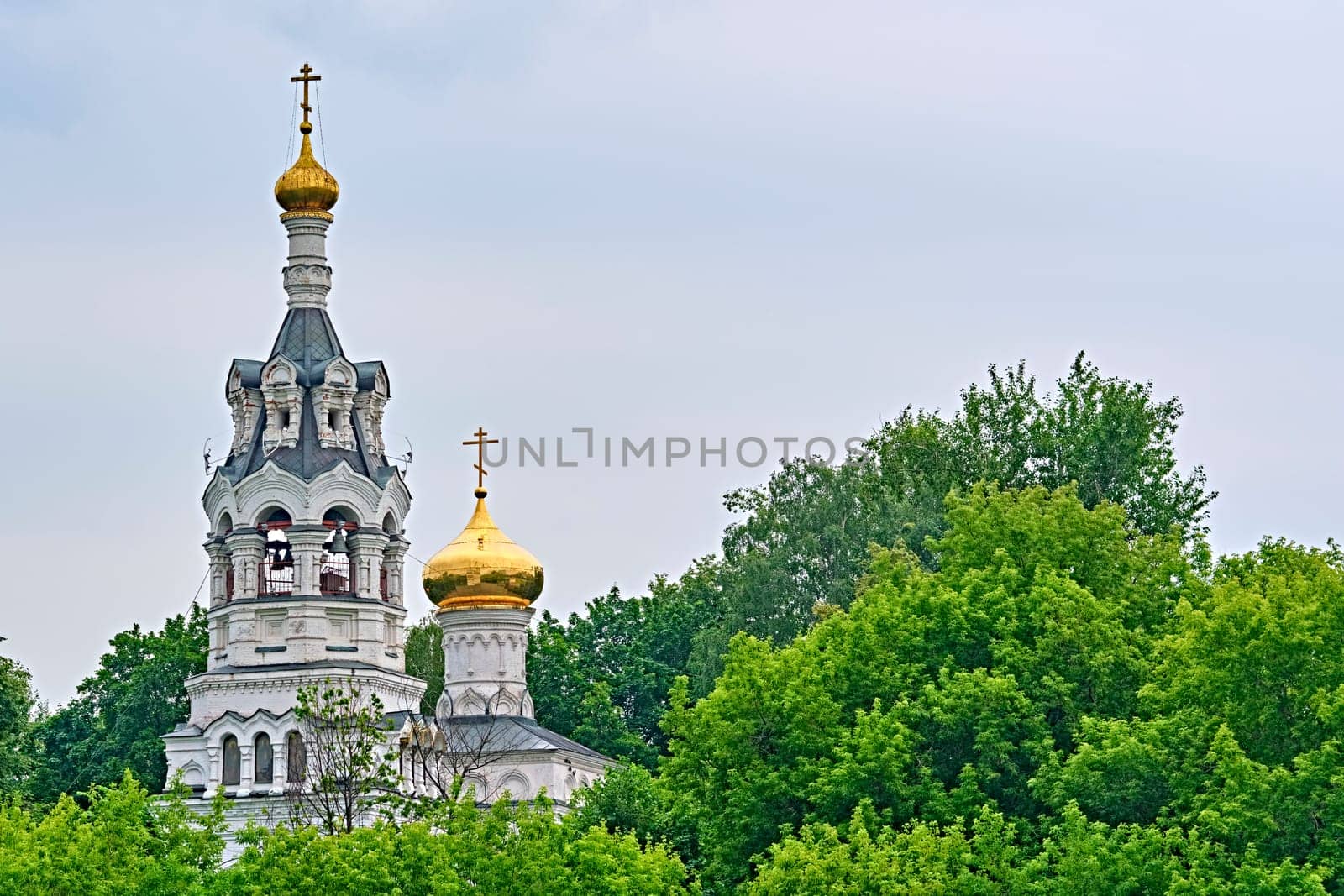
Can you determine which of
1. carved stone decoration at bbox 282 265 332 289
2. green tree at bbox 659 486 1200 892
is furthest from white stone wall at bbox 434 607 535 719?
green tree at bbox 659 486 1200 892

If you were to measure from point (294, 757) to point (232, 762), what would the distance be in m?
1.25

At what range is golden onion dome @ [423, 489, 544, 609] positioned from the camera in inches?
2603

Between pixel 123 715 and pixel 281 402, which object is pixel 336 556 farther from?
pixel 123 715

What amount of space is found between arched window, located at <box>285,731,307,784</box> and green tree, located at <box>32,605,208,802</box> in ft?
37.1

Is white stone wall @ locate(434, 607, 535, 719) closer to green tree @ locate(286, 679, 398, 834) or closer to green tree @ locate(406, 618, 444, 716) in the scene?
green tree @ locate(406, 618, 444, 716)

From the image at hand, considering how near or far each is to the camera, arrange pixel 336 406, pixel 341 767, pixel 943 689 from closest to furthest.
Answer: pixel 943 689 → pixel 341 767 → pixel 336 406

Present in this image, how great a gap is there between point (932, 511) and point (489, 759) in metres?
10.7

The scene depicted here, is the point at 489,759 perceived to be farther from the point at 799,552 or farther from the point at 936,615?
the point at 936,615

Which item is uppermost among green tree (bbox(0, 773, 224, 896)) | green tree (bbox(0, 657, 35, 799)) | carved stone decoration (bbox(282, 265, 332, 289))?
carved stone decoration (bbox(282, 265, 332, 289))

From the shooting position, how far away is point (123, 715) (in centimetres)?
6738

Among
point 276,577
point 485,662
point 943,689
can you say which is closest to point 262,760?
point 276,577

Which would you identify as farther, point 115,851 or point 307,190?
point 307,190

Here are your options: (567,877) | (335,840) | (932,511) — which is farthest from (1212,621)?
(932,511)

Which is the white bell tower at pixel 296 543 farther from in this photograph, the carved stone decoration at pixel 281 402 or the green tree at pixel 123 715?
the green tree at pixel 123 715
